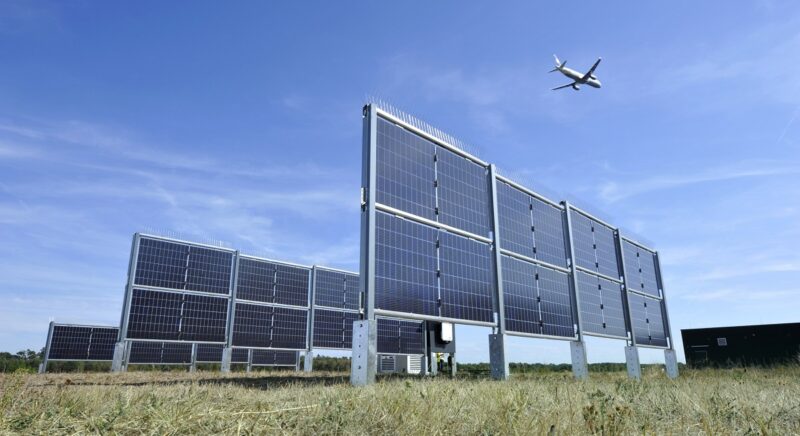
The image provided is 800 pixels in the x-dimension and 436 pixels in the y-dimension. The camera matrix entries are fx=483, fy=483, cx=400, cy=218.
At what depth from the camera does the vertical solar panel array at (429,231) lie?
11.3 metres

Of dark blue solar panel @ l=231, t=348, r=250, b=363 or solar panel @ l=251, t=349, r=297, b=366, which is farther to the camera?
solar panel @ l=251, t=349, r=297, b=366

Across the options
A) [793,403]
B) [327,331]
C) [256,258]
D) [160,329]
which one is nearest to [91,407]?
[793,403]

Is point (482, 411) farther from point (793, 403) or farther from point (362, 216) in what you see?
point (362, 216)

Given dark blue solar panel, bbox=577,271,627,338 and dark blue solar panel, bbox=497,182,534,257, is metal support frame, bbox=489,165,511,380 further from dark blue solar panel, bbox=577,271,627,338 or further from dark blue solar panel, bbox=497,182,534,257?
dark blue solar panel, bbox=577,271,627,338

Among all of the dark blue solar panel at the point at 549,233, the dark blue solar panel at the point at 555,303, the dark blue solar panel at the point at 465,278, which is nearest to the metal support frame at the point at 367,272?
the dark blue solar panel at the point at 465,278

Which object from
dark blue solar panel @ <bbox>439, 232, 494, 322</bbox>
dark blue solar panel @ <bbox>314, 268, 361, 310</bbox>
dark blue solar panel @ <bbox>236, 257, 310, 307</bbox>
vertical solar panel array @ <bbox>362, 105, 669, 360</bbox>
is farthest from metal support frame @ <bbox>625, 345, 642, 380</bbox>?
dark blue solar panel @ <bbox>236, 257, 310, 307</bbox>

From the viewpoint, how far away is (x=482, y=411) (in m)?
4.49

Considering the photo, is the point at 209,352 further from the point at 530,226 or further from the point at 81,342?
the point at 530,226

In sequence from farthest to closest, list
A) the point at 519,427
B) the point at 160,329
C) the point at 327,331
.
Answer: the point at 327,331
the point at 160,329
the point at 519,427

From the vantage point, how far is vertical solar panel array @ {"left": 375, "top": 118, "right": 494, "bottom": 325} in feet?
37.1

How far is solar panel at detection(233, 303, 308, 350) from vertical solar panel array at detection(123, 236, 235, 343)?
0.89 metres

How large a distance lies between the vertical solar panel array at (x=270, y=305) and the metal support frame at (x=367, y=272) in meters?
16.0

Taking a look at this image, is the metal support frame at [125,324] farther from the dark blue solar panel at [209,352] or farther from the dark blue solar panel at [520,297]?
the dark blue solar panel at [520,297]

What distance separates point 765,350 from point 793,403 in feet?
150
